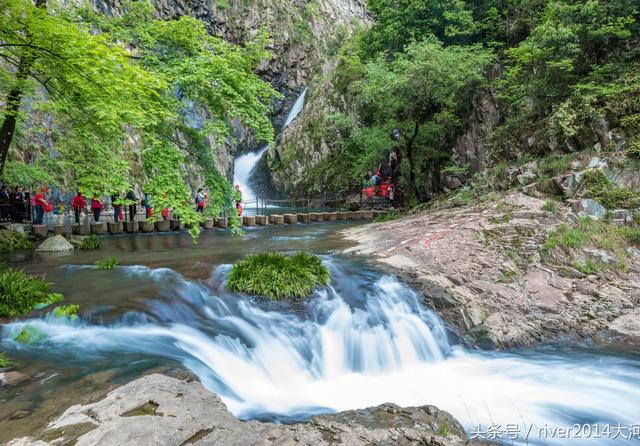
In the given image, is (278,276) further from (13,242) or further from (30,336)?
(13,242)

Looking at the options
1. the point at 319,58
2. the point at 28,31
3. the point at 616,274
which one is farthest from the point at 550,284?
the point at 319,58

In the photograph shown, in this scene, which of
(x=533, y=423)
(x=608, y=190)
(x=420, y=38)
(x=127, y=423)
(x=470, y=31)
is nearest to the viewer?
(x=127, y=423)

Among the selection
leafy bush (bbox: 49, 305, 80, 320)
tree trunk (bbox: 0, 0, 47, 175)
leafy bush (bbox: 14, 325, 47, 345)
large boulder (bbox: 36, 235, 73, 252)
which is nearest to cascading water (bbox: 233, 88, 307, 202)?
large boulder (bbox: 36, 235, 73, 252)

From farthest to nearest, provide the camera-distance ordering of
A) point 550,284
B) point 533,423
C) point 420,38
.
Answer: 1. point 420,38
2. point 550,284
3. point 533,423

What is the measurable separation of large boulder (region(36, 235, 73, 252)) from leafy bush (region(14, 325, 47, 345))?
8666 millimetres

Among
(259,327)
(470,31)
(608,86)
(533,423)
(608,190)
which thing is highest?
(470,31)

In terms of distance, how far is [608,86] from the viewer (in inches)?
577

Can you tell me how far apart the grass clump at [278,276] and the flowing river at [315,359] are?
27 centimetres

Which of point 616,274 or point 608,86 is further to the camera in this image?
point 608,86

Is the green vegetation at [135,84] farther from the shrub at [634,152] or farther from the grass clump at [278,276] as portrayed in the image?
the shrub at [634,152]

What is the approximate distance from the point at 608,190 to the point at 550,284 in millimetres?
4657

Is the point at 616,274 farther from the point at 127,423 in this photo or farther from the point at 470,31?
the point at 470,31

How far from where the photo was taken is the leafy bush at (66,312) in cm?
795

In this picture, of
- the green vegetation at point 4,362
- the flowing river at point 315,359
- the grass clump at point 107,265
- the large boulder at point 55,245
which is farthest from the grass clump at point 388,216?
the green vegetation at point 4,362
